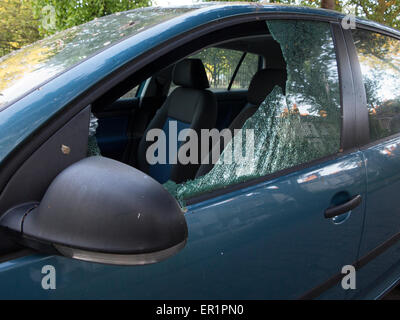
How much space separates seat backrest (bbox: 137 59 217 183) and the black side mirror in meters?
1.62

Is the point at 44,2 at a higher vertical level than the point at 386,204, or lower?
higher

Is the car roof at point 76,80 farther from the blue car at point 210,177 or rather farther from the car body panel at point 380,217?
the car body panel at point 380,217

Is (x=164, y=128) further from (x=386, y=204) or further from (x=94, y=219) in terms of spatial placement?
(x=94, y=219)

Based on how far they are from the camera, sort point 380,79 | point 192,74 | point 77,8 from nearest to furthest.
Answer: point 380,79, point 192,74, point 77,8

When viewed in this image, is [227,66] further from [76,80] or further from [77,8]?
[76,80]

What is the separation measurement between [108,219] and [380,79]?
1.75m

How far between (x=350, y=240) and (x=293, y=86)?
71 centimetres

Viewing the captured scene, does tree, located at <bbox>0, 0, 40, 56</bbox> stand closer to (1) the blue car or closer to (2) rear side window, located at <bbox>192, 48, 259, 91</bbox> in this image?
(2) rear side window, located at <bbox>192, 48, 259, 91</bbox>

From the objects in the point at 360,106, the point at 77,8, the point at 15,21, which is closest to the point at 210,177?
the point at 360,106

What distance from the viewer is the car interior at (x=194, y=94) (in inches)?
70.9

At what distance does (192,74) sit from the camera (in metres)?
2.80

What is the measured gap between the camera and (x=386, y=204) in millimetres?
1819
